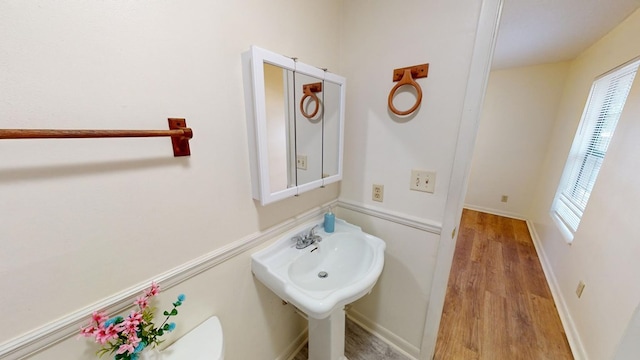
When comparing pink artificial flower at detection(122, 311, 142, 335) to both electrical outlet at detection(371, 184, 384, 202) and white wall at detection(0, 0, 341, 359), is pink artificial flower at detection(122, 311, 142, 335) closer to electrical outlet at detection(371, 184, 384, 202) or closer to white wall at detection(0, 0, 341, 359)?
white wall at detection(0, 0, 341, 359)

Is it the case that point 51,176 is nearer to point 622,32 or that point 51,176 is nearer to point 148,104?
point 148,104

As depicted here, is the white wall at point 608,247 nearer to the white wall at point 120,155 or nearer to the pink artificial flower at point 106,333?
the white wall at point 120,155

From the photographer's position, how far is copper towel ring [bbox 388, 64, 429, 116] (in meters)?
1.06

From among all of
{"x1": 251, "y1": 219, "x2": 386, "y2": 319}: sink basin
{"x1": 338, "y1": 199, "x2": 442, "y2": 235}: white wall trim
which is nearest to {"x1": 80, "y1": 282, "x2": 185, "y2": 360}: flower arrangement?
{"x1": 251, "y1": 219, "x2": 386, "y2": 319}: sink basin

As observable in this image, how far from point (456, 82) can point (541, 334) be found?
2017 mm

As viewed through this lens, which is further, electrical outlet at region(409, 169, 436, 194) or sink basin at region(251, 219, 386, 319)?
electrical outlet at region(409, 169, 436, 194)

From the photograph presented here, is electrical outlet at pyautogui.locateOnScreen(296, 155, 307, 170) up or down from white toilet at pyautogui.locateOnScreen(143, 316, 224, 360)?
up

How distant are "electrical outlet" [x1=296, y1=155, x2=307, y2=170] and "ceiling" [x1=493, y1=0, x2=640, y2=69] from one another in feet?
6.35

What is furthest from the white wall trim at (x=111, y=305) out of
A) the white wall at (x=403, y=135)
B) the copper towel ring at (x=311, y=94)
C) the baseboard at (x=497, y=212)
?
the baseboard at (x=497, y=212)

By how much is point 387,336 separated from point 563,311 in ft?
5.05

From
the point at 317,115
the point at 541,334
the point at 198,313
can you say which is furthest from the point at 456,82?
the point at 541,334

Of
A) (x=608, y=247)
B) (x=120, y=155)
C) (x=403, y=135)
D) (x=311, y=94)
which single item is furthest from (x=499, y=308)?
(x=120, y=155)

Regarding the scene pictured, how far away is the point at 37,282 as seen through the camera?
1.78ft

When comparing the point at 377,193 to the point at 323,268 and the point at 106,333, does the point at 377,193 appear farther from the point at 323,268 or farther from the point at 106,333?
the point at 106,333
